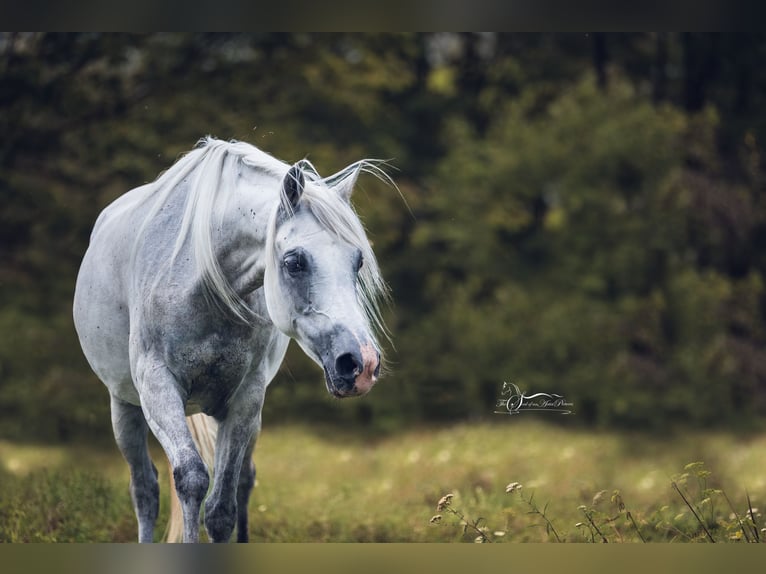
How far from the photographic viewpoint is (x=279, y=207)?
3586 mm

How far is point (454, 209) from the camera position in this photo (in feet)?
32.4

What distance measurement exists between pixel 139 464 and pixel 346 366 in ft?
5.08

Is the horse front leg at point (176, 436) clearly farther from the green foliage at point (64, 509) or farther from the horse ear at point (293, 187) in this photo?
the green foliage at point (64, 509)

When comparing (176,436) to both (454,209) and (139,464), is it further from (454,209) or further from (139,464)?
(454,209)

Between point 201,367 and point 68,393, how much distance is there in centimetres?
547

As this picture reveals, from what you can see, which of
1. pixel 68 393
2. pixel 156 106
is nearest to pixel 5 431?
pixel 68 393

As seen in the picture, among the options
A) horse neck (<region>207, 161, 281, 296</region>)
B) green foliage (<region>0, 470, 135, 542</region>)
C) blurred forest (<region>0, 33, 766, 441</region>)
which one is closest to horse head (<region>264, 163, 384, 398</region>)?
horse neck (<region>207, 161, 281, 296</region>)

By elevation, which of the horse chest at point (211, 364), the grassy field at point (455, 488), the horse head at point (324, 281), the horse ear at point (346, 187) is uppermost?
the horse ear at point (346, 187)

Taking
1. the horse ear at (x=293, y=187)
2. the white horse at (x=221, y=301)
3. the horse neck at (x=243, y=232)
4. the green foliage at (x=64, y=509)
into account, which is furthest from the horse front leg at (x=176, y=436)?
the green foliage at (x=64, y=509)

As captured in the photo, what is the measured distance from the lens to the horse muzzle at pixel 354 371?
325 centimetres

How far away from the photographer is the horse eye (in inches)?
136

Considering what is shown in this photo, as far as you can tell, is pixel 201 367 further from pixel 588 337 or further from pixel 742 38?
pixel 742 38

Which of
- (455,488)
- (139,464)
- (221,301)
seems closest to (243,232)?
(221,301)

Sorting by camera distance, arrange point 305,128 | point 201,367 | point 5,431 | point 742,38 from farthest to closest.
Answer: point 742,38 → point 305,128 → point 5,431 → point 201,367
